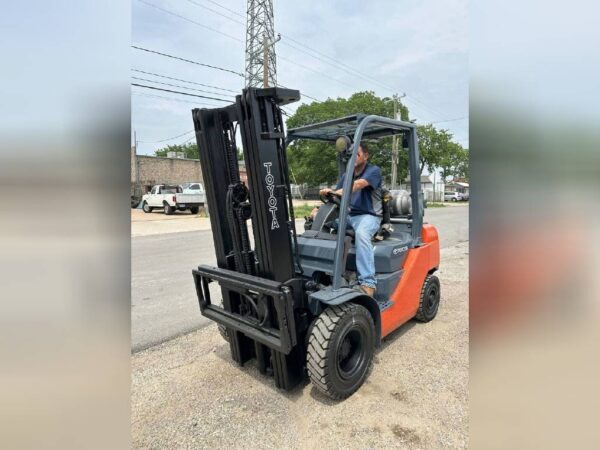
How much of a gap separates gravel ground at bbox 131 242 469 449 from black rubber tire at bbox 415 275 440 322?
56cm

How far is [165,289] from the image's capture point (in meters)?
6.60

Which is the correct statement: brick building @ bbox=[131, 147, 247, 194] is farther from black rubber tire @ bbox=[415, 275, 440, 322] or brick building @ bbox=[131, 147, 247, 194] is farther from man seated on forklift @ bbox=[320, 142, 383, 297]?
man seated on forklift @ bbox=[320, 142, 383, 297]

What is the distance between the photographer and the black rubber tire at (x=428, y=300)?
4733mm

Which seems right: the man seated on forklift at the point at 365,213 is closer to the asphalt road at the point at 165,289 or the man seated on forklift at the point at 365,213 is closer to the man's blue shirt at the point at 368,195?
the man's blue shirt at the point at 368,195

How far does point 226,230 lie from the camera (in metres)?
3.53

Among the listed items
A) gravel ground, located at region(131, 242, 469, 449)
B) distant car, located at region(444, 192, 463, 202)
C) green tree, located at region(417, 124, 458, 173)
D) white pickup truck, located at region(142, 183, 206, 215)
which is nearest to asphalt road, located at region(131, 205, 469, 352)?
gravel ground, located at region(131, 242, 469, 449)

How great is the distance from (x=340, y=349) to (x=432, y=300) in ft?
7.71

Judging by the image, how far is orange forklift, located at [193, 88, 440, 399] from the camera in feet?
9.77

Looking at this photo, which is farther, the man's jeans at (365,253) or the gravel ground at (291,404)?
the man's jeans at (365,253)

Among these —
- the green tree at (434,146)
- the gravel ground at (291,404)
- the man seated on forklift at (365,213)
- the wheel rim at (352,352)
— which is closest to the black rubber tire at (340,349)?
the wheel rim at (352,352)

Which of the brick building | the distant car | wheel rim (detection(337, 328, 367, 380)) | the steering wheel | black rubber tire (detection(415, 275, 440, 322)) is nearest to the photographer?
wheel rim (detection(337, 328, 367, 380))
